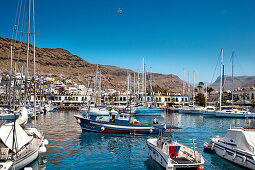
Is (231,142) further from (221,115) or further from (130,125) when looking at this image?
(221,115)

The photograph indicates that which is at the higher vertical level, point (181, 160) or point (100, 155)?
point (181, 160)

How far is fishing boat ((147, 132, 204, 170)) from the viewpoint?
13671 millimetres

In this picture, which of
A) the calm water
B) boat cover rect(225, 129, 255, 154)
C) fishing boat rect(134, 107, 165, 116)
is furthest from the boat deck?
fishing boat rect(134, 107, 165, 116)

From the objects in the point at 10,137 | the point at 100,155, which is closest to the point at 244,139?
the point at 100,155

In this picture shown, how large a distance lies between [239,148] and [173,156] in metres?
5.50

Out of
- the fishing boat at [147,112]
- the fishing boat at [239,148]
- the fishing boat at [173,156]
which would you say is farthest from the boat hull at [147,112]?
the fishing boat at [173,156]

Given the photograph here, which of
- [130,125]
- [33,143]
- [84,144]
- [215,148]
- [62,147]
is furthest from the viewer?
[130,125]

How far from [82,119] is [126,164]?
621 inches

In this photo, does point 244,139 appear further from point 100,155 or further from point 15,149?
point 15,149

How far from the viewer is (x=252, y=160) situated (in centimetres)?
1522

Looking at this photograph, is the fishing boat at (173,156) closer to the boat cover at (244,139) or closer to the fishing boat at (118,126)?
the boat cover at (244,139)

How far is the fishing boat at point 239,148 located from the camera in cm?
1585

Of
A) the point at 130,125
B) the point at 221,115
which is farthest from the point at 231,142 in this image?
the point at 221,115

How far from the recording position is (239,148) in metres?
17.1
